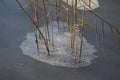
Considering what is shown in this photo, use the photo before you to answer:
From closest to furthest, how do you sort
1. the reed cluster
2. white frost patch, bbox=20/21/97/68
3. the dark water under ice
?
the reed cluster < the dark water under ice < white frost patch, bbox=20/21/97/68

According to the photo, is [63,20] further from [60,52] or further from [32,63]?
[32,63]

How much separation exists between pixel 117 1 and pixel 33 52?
1.67 meters

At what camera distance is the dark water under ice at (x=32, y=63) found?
2541 millimetres

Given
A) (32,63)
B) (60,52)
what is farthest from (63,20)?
(32,63)

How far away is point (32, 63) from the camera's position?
2703 mm

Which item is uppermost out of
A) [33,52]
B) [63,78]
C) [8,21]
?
[8,21]

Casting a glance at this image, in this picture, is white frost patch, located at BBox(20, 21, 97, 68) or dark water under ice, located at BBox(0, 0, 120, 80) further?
white frost patch, located at BBox(20, 21, 97, 68)

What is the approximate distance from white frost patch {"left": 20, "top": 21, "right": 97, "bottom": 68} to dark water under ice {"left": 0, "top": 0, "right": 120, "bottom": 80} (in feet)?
0.17

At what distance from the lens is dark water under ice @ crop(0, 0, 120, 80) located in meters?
2.54

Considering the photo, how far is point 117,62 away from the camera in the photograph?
2.74 metres

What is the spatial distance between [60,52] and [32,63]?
0.30 m

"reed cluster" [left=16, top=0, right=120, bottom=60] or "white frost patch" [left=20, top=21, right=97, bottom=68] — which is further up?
"reed cluster" [left=16, top=0, right=120, bottom=60]

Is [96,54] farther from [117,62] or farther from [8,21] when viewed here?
[8,21]

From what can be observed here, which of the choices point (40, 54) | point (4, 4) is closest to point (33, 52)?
point (40, 54)
